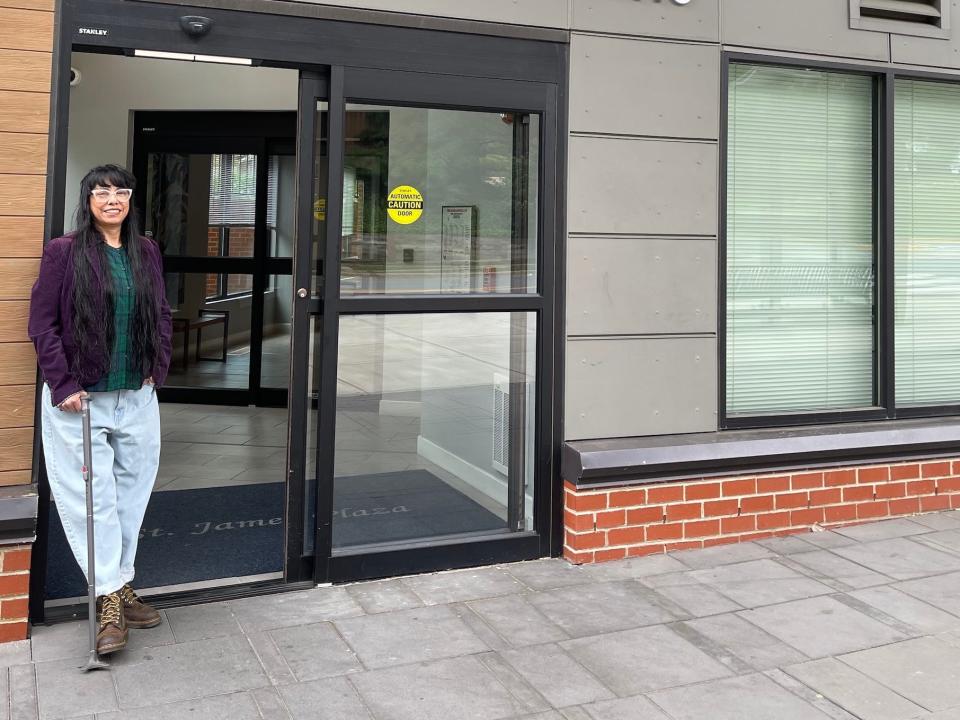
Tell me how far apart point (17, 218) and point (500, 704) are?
2689 millimetres

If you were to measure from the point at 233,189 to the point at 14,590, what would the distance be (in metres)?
7.00

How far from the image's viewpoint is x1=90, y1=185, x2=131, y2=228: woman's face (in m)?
3.71

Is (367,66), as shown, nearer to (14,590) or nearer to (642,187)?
(642,187)

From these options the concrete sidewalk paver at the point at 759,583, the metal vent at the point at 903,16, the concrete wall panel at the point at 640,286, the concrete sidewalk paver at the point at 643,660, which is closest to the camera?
the concrete sidewalk paver at the point at 643,660

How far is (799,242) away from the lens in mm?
5602

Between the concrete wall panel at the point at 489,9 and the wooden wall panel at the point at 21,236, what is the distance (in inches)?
61.3

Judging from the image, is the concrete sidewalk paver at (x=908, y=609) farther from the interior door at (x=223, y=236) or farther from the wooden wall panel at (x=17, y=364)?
the interior door at (x=223, y=236)

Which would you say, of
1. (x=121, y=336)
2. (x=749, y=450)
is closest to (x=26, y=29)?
(x=121, y=336)

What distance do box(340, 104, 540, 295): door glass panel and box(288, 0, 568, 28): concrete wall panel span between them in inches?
17.8

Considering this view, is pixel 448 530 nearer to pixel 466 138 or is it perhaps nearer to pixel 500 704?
pixel 500 704

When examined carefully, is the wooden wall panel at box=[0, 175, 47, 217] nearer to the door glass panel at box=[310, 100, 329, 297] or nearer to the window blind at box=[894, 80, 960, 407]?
the door glass panel at box=[310, 100, 329, 297]

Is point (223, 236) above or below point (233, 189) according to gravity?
below

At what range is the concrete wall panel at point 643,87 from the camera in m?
4.85

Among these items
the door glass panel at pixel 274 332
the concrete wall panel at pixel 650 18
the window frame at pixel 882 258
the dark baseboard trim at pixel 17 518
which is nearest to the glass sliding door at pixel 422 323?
the concrete wall panel at pixel 650 18
